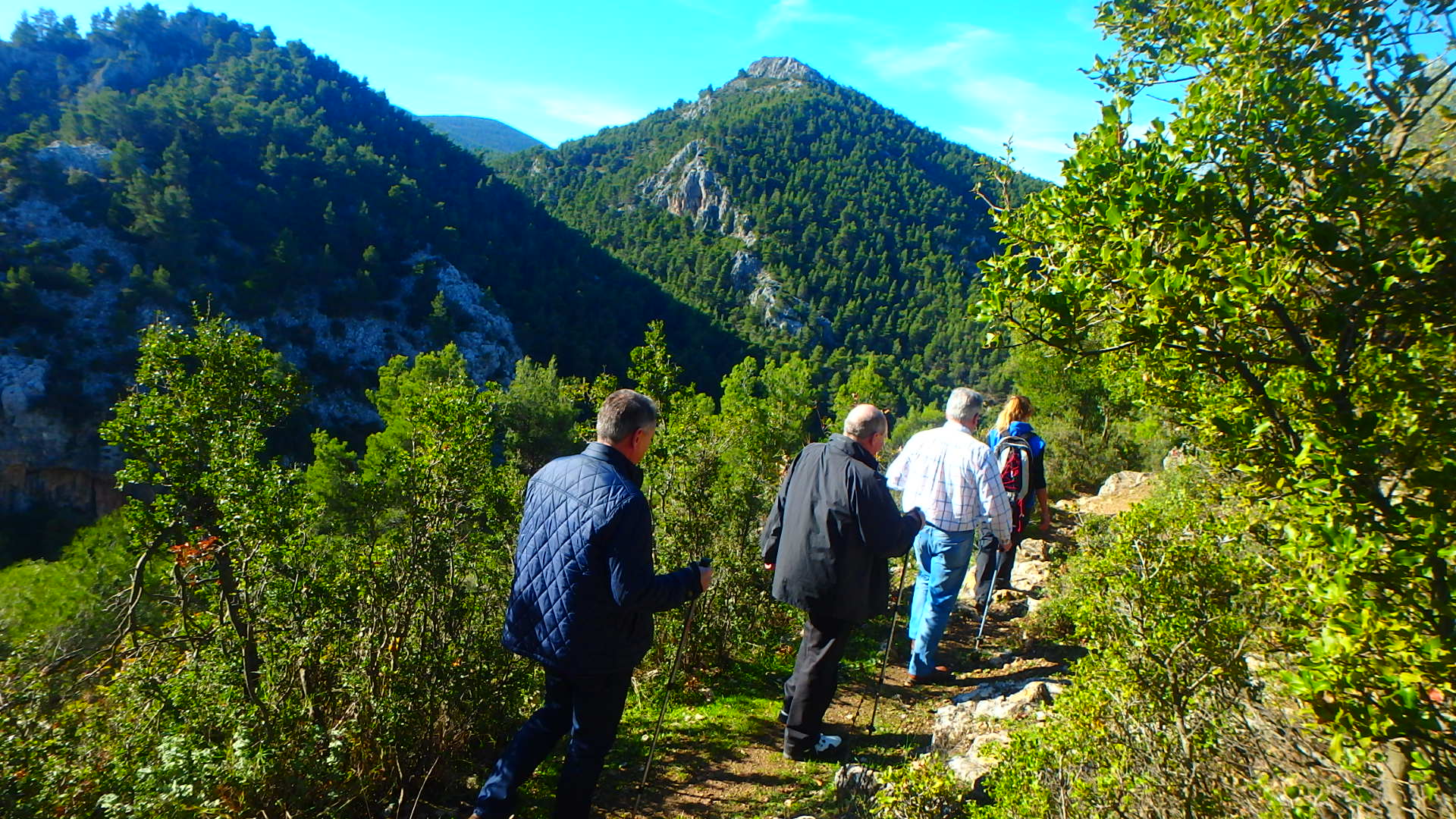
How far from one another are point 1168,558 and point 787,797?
1988 millimetres

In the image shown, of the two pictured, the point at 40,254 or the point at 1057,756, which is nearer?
the point at 1057,756

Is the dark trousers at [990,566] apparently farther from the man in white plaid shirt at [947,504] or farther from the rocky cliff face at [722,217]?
the rocky cliff face at [722,217]

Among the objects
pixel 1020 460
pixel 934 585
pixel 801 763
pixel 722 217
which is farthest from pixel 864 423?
pixel 722 217

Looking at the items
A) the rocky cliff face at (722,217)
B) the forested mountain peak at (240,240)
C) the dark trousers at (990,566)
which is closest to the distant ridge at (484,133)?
the rocky cliff face at (722,217)

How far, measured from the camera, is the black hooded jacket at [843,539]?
324 cm

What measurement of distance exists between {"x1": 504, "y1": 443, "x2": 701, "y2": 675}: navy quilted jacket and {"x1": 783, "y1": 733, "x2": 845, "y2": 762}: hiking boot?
55.1 inches

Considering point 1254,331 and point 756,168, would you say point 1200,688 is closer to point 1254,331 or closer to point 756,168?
point 1254,331

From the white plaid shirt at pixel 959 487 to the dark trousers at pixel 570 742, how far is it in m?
2.30

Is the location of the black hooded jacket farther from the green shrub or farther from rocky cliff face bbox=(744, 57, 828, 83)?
rocky cliff face bbox=(744, 57, 828, 83)

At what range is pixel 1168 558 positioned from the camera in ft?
7.95

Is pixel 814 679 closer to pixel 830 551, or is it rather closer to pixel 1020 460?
pixel 830 551

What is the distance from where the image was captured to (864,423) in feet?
11.4

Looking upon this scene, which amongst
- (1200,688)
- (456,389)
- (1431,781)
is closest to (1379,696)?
(1431,781)

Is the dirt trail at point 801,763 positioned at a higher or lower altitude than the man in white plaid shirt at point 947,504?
lower
